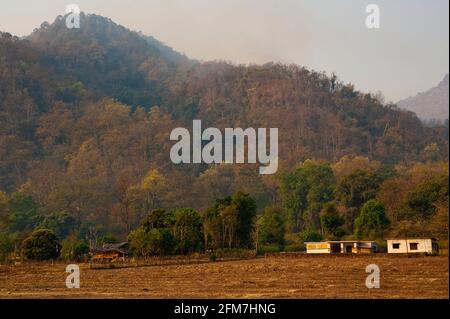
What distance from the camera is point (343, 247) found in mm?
60781

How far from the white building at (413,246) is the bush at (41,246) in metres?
→ 34.5

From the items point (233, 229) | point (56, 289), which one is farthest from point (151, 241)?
point (56, 289)

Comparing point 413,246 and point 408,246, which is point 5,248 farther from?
point 413,246

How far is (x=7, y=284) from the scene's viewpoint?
3388 centimetres

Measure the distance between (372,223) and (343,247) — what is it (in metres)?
11.2

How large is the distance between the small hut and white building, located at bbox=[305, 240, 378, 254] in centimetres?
1979

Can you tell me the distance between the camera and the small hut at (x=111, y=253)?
2477 inches

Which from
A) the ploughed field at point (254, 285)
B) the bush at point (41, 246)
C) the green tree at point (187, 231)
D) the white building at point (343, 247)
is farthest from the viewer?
the bush at point (41, 246)

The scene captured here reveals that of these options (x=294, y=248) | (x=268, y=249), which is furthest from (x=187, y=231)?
(x=294, y=248)

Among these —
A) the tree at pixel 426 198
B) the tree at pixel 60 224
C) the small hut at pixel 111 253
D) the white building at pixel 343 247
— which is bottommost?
the small hut at pixel 111 253

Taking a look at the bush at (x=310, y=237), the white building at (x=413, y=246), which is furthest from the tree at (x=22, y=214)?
the white building at (x=413, y=246)

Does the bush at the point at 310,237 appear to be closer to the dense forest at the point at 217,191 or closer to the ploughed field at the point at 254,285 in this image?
the dense forest at the point at 217,191

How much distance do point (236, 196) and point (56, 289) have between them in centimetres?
4298

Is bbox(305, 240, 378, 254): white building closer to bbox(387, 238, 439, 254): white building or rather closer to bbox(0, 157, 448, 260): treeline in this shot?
bbox(387, 238, 439, 254): white building
